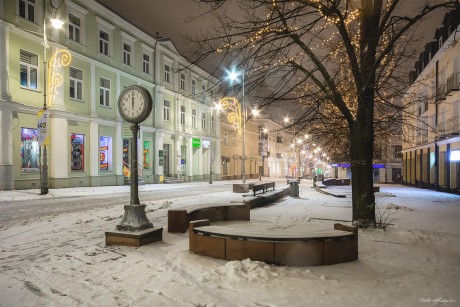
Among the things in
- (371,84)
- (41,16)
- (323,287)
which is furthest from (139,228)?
(41,16)

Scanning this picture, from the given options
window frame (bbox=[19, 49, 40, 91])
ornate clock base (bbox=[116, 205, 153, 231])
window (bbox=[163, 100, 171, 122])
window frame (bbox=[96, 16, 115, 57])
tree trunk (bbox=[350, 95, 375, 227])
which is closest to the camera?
ornate clock base (bbox=[116, 205, 153, 231])

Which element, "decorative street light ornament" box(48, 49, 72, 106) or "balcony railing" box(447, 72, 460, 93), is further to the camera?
"balcony railing" box(447, 72, 460, 93)

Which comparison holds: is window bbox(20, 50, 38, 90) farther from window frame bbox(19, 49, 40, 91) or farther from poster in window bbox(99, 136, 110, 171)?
poster in window bbox(99, 136, 110, 171)

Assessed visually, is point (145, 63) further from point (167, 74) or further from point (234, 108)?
point (234, 108)

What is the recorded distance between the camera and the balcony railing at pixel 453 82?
2375 centimetres

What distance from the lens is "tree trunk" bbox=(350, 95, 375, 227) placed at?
28.3 feet

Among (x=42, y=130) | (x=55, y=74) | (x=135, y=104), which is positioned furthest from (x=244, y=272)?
(x=55, y=74)

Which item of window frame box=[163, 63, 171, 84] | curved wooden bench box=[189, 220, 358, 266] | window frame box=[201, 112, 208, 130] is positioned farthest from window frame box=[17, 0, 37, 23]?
window frame box=[201, 112, 208, 130]

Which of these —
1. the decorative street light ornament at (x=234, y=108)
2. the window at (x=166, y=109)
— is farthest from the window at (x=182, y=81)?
the decorative street light ornament at (x=234, y=108)

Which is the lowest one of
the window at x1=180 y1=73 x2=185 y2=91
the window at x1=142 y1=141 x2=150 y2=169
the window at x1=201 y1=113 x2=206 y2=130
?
the window at x1=142 y1=141 x2=150 y2=169

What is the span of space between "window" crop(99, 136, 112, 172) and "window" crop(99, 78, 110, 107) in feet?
9.25

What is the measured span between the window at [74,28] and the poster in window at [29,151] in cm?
745

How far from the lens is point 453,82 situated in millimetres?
24172

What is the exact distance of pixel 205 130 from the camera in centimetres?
4394
